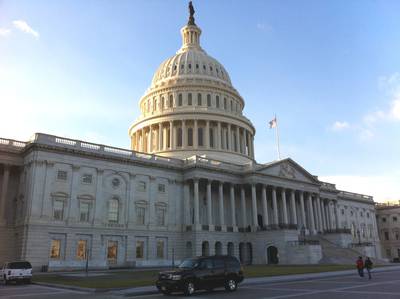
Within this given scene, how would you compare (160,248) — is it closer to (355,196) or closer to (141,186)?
(141,186)

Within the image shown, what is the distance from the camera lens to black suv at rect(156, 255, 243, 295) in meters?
21.6

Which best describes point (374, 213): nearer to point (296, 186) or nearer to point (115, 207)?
point (296, 186)

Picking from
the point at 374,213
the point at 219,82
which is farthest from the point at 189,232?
the point at 374,213

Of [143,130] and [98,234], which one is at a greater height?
[143,130]

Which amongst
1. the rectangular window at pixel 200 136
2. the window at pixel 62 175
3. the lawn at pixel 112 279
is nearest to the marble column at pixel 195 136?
the rectangular window at pixel 200 136

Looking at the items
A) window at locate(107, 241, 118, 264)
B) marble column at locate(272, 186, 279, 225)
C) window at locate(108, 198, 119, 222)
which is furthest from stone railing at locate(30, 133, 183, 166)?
marble column at locate(272, 186, 279, 225)

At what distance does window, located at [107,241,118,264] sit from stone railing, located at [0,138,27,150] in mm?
17996

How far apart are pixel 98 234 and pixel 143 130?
37.5m

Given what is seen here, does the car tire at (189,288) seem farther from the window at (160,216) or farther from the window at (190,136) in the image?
the window at (190,136)

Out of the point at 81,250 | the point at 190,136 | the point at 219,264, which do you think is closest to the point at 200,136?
the point at 190,136

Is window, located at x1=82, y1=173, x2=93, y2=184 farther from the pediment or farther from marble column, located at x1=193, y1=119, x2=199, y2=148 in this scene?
marble column, located at x1=193, y1=119, x2=199, y2=148

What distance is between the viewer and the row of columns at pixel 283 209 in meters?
64.6

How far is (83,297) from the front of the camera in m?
20.5

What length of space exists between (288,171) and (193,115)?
22.9 meters
